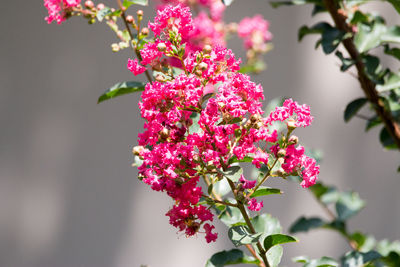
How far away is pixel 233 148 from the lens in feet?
2.39

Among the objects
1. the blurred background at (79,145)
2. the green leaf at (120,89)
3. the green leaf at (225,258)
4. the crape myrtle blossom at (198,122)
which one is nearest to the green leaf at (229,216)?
the green leaf at (225,258)

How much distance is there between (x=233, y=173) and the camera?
72 cm

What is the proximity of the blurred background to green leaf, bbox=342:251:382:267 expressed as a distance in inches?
38.3

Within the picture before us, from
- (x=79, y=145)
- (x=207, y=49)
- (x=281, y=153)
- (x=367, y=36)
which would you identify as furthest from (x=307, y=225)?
(x=79, y=145)

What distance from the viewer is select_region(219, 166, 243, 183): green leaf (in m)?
0.71

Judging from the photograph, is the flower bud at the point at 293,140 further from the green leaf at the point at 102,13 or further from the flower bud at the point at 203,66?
the green leaf at the point at 102,13

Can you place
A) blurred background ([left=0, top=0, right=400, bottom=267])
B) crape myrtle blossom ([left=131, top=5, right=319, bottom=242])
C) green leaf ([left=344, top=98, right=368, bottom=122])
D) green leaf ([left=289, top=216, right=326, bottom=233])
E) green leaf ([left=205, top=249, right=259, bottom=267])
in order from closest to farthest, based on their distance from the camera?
crape myrtle blossom ([left=131, top=5, right=319, bottom=242]) < green leaf ([left=205, top=249, right=259, bottom=267]) < green leaf ([left=344, top=98, right=368, bottom=122]) < green leaf ([left=289, top=216, right=326, bottom=233]) < blurred background ([left=0, top=0, right=400, bottom=267])

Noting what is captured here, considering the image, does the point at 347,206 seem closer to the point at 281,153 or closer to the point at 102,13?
the point at 281,153

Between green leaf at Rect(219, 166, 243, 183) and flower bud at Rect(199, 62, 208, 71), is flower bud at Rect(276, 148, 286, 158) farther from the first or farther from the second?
flower bud at Rect(199, 62, 208, 71)

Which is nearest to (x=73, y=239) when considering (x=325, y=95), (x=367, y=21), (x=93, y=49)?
(x=93, y=49)

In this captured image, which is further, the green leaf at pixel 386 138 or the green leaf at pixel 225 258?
the green leaf at pixel 386 138

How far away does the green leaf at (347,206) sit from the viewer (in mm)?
1313

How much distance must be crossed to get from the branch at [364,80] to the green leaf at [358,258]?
0.87 feet


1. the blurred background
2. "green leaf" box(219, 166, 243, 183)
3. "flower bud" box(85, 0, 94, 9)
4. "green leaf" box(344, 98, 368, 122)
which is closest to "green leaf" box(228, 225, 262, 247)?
"green leaf" box(219, 166, 243, 183)
